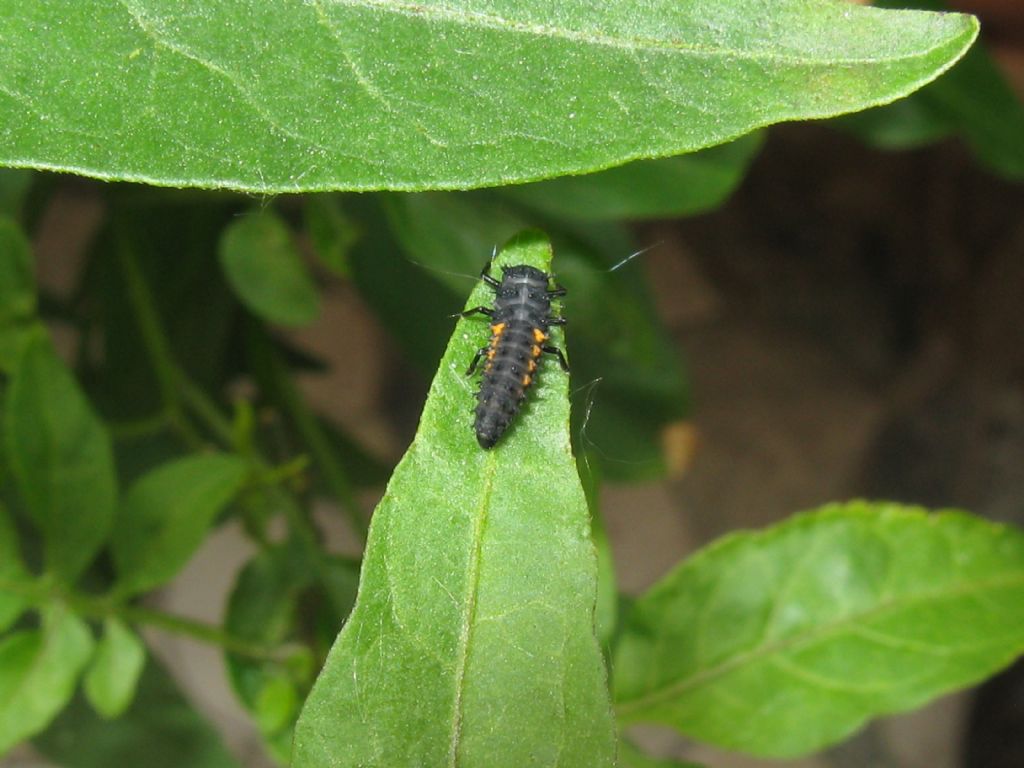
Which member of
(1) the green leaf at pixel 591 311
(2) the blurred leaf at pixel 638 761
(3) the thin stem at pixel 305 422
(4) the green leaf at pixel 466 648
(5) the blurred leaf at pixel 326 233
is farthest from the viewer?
(3) the thin stem at pixel 305 422

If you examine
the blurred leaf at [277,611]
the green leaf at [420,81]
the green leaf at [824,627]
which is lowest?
the blurred leaf at [277,611]

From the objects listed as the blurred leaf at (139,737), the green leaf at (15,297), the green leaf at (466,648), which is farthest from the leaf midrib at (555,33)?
the blurred leaf at (139,737)

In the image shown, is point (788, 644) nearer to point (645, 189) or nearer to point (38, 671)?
point (645, 189)

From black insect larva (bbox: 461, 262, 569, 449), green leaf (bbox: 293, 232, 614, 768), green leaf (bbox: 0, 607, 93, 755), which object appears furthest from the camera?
green leaf (bbox: 0, 607, 93, 755)

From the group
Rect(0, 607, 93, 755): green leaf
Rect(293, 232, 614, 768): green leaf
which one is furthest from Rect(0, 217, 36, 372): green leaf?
Rect(293, 232, 614, 768): green leaf

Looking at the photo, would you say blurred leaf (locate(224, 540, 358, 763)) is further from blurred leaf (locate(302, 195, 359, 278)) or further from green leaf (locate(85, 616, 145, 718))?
blurred leaf (locate(302, 195, 359, 278))

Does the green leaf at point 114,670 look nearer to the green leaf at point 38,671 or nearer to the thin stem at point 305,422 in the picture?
the green leaf at point 38,671

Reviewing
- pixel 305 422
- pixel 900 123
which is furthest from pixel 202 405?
pixel 900 123
